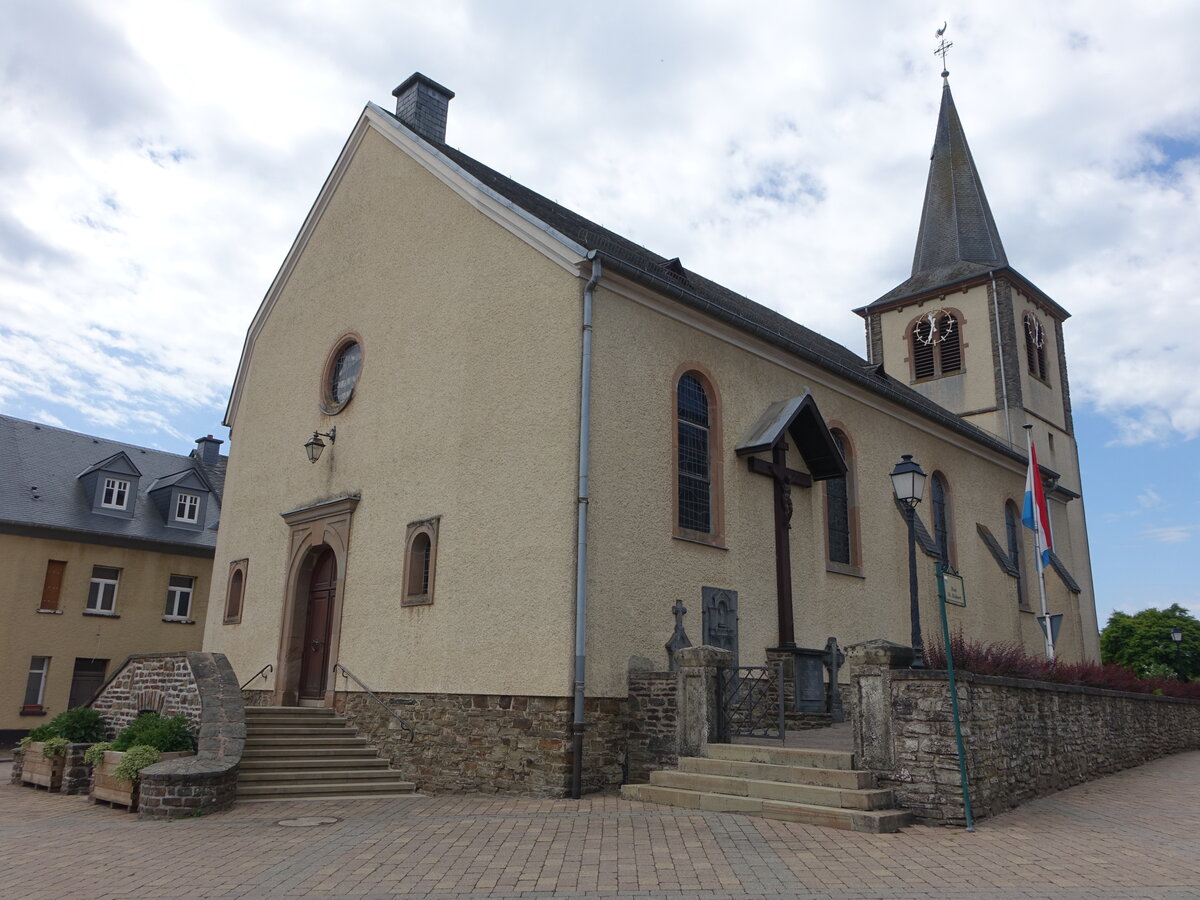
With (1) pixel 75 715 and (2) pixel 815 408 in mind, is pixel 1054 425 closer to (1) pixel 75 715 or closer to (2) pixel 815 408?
(2) pixel 815 408

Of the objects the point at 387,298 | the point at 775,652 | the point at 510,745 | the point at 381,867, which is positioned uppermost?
the point at 387,298

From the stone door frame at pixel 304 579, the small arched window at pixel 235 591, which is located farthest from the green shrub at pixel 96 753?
the small arched window at pixel 235 591

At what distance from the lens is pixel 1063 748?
11.6m

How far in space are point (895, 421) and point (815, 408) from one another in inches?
159

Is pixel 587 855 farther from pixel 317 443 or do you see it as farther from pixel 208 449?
pixel 208 449

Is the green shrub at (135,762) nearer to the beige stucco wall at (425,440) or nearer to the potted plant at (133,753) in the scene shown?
the potted plant at (133,753)

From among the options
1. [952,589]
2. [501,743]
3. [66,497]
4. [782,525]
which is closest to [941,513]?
[782,525]

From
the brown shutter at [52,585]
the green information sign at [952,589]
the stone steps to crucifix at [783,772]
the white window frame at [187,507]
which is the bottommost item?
the stone steps to crucifix at [783,772]

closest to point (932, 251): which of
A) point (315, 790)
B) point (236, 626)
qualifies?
point (236, 626)

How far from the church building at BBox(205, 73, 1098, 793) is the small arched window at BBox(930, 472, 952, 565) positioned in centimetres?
7

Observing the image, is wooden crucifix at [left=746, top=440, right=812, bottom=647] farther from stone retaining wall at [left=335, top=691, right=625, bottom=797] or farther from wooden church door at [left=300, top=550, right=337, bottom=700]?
wooden church door at [left=300, top=550, right=337, bottom=700]

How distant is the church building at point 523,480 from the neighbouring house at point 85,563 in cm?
839

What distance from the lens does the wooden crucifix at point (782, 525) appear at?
13586 millimetres

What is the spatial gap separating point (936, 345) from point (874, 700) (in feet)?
72.6
